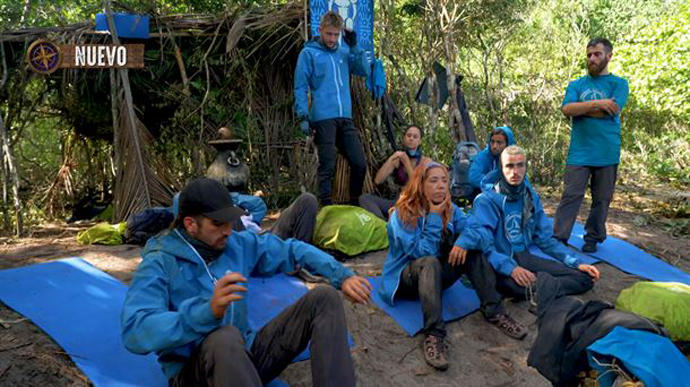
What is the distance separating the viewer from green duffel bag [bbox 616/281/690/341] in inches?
111

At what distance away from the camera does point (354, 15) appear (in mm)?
5805

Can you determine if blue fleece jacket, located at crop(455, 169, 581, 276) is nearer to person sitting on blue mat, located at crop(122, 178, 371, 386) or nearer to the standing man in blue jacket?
person sitting on blue mat, located at crop(122, 178, 371, 386)

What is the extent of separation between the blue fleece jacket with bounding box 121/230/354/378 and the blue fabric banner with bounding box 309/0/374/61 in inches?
150

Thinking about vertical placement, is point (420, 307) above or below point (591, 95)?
below

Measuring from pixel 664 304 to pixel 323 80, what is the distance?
3.34 meters

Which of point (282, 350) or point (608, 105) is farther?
point (608, 105)

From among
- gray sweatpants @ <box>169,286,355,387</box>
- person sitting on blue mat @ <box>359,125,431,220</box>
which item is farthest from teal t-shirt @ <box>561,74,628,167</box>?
gray sweatpants @ <box>169,286,355,387</box>

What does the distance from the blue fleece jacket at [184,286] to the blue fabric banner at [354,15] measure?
12.5ft

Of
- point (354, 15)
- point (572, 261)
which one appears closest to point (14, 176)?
point (354, 15)

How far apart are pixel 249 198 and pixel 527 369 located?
92.5 inches

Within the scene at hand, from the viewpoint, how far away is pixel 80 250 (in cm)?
411

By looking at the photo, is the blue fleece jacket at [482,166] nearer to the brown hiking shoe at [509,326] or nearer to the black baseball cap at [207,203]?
the brown hiking shoe at [509,326]

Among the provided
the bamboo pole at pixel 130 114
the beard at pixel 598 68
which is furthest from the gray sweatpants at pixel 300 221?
the beard at pixel 598 68

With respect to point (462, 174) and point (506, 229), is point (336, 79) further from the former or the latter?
point (506, 229)
